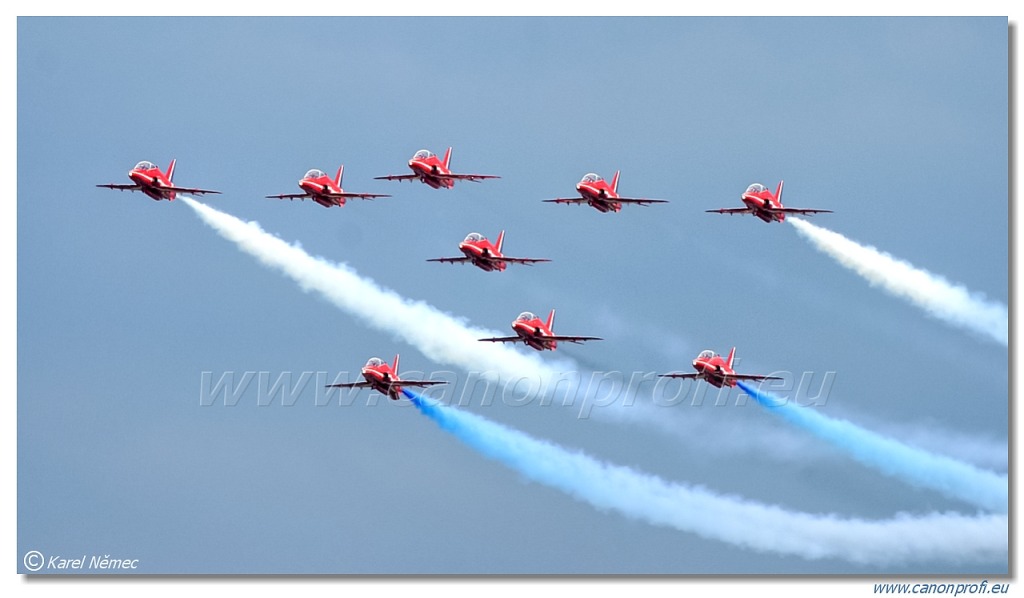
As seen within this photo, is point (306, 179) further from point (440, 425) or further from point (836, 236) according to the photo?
point (836, 236)

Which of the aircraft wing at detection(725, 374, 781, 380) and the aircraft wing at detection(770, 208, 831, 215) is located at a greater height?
the aircraft wing at detection(770, 208, 831, 215)

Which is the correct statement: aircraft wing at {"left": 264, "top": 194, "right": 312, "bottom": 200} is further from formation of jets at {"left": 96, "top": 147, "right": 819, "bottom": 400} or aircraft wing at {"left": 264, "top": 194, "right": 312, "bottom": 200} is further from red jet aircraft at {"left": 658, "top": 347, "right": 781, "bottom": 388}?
red jet aircraft at {"left": 658, "top": 347, "right": 781, "bottom": 388}

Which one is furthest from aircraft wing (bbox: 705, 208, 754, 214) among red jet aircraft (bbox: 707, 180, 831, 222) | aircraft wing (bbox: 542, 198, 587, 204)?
aircraft wing (bbox: 542, 198, 587, 204)

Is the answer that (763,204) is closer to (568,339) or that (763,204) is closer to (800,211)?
(800,211)

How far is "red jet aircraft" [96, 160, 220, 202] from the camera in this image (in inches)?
5881

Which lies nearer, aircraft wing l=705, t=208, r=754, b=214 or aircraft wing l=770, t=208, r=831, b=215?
aircraft wing l=770, t=208, r=831, b=215

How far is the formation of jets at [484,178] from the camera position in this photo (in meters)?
147

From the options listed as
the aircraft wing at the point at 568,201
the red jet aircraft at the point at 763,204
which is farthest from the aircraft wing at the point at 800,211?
the aircraft wing at the point at 568,201

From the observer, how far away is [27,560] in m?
148

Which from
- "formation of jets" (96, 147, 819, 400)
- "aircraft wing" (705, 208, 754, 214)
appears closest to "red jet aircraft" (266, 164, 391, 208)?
"formation of jets" (96, 147, 819, 400)

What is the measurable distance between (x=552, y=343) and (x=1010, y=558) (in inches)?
1065

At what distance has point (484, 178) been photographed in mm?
149250

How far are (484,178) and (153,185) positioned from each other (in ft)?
59.8

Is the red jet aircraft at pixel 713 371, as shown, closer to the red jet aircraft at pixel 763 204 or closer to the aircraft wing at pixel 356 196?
the red jet aircraft at pixel 763 204
